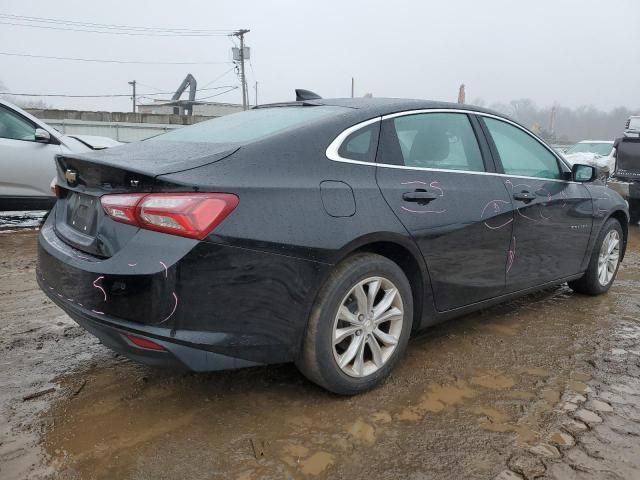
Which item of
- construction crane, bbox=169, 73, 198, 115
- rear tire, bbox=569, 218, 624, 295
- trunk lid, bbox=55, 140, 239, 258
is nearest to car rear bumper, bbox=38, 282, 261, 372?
trunk lid, bbox=55, 140, 239, 258

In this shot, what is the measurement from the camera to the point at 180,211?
2.13m

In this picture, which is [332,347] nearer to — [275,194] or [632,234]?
[275,194]

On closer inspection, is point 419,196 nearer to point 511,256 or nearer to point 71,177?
point 511,256

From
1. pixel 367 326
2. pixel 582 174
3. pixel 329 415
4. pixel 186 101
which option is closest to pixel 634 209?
pixel 582 174

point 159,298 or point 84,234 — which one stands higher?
point 84,234

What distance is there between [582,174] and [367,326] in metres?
2.52

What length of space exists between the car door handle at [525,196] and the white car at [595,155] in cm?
926

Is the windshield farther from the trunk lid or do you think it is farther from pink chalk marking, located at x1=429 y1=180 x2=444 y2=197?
the trunk lid

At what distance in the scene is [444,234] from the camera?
2955 millimetres

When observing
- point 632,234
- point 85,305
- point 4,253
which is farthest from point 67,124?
point 85,305

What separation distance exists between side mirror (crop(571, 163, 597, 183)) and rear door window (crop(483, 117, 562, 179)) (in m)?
0.17

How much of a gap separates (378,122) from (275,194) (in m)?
0.85

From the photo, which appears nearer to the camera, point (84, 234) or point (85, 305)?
point (85, 305)

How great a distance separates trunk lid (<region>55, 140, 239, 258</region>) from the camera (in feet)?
7.32
